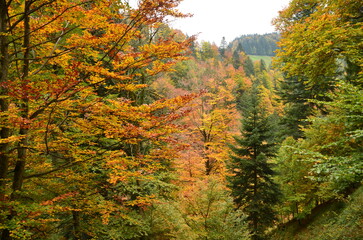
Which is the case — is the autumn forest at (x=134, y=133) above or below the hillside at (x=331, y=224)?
above

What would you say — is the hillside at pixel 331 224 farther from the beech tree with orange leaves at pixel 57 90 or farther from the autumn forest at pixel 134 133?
the beech tree with orange leaves at pixel 57 90

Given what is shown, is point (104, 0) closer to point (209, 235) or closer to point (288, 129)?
point (209, 235)

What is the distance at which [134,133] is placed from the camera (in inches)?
177

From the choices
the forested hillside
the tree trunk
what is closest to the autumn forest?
the tree trunk

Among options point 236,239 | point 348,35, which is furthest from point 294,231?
point 348,35

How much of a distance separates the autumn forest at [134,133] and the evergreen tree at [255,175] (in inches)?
3.1

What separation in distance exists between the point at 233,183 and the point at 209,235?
6063mm

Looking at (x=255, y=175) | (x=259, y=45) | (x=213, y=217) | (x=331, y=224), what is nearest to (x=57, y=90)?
(x=213, y=217)

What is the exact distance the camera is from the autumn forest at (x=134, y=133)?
4086 mm

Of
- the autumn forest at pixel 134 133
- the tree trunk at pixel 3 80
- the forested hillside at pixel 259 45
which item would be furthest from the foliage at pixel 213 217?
the forested hillside at pixel 259 45

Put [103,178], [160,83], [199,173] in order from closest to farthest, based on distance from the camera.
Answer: [103,178], [199,173], [160,83]

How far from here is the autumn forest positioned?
13.4 feet

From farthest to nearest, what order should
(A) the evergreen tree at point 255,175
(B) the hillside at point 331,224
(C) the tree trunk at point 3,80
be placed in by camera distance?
(A) the evergreen tree at point 255,175
(B) the hillside at point 331,224
(C) the tree trunk at point 3,80

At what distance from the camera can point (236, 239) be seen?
713 centimetres
